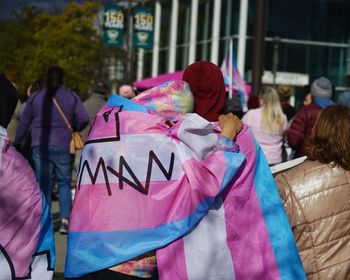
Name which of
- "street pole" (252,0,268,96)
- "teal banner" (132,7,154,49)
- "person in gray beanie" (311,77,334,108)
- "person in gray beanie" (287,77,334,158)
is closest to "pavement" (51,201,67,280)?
"person in gray beanie" (287,77,334,158)

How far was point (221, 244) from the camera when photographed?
3.43 meters

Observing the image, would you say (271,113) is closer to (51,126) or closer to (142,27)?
Answer: (51,126)

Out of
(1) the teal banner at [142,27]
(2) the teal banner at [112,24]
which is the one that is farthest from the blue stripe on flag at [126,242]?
(2) the teal banner at [112,24]

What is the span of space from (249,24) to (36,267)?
95.9ft

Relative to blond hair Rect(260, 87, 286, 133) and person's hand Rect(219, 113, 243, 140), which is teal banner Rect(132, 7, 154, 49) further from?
person's hand Rect(219, 113, 243, 140)

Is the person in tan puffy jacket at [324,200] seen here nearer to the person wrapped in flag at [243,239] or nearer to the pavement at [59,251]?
the person wrapped in flag at [243,239]

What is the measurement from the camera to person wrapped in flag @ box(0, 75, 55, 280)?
3410mm

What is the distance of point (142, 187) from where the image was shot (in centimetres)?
338

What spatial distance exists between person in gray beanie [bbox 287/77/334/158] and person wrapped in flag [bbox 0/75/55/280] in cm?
458

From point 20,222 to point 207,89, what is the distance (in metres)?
1.05

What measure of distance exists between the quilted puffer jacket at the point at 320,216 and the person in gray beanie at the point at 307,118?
359cm

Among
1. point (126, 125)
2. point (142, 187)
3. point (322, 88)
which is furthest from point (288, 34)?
point (142, 187)

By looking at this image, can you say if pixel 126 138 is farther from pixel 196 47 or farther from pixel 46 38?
pixel 46 38

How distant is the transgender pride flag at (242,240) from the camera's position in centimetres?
338
